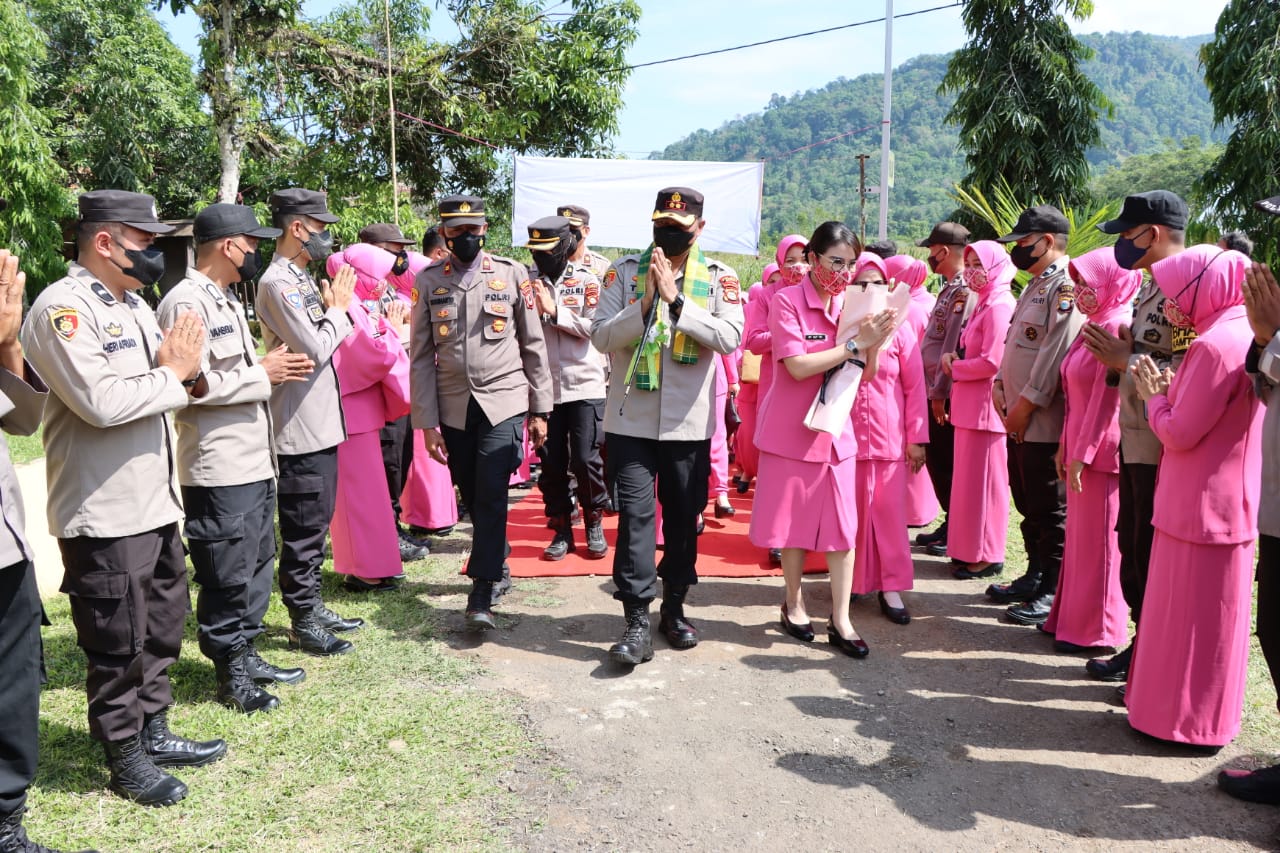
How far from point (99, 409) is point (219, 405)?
71 cm

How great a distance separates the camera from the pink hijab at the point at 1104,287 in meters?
4.32

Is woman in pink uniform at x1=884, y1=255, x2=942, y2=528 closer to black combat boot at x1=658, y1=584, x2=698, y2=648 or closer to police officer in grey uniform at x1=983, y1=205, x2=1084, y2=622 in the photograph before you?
police officer in grey uniform at x1=983, y1=205, x2=1084, y2=622

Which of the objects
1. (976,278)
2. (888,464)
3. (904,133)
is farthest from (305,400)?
(904,133)

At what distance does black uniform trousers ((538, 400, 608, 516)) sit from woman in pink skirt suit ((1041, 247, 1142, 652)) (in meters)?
2.89

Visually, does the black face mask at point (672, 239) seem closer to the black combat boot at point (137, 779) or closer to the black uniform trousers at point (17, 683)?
the black uniform trousers at point (17, 683)

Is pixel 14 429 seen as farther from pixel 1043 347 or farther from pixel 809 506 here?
pixel 1043 347

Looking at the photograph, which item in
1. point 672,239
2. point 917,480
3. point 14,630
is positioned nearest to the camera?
point 14,630

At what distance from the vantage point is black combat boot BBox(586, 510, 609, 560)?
616 cm

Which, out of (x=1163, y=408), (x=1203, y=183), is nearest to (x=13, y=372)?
(x=1163, y=408)

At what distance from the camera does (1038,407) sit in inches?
190

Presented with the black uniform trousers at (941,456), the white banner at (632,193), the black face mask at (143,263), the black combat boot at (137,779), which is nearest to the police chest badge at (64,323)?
the black face mask at (143,263)

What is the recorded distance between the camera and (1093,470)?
4340mm

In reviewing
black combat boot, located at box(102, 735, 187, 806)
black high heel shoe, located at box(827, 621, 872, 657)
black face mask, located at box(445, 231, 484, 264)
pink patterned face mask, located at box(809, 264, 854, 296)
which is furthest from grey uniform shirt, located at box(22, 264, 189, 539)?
black high heel shoe, located at box(827, 621, 872, 657)

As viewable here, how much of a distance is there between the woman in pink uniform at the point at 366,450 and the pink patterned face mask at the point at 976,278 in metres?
3.43
